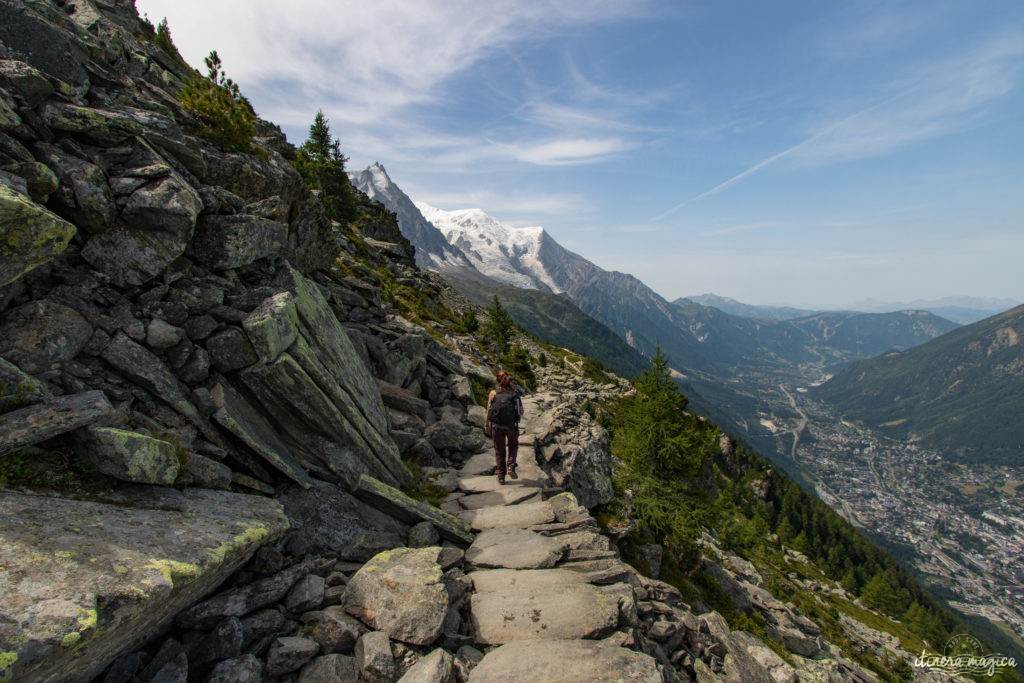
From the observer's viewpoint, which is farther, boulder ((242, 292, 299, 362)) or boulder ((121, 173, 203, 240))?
boulder ((242, 292, 299, 362))

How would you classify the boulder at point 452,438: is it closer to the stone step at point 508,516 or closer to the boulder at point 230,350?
the stone step at point 508,516

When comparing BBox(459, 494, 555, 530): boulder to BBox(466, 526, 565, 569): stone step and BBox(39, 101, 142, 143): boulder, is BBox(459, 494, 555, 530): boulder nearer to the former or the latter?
BBox(466, 526, 565, 569): stone step

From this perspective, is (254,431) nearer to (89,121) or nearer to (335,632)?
(335,632)

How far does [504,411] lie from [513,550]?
5.06 metres

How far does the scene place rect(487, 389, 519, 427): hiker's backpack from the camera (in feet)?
50.8

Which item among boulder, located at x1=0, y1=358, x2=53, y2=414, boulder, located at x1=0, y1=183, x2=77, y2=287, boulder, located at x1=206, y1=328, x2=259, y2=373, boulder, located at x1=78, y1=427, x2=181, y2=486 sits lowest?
boulder, located at x1=78, y1=427, x2=181, y2=486

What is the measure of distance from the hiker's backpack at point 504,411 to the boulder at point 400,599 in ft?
21.4

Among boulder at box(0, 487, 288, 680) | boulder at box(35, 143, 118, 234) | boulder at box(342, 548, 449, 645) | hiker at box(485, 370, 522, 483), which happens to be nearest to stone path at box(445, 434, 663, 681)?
boulder at box(342, 548, 449, 645)

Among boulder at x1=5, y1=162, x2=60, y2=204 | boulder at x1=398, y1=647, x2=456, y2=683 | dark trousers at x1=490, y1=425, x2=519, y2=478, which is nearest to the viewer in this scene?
boulder at x1=398, y1=647, x2=456, y2=683

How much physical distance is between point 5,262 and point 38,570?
5.95 m

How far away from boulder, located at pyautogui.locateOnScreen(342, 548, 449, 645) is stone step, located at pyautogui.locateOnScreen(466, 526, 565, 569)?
7.51ft

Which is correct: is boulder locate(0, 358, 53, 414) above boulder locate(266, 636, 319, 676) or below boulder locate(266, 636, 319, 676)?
above

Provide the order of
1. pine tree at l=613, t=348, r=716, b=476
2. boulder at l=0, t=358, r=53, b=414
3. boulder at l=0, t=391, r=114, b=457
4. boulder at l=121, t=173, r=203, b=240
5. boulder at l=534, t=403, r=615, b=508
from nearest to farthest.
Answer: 1. boulder at l=0, t=391, r=114, b=457
2. boulder at l=0, t=358, r=53, b=414
3. boulder at l=121, t=173, r=203, b=240
4. boulder at l=534, t=403, r=615, b=508
5. pine tree at l=613, t=348, r=716, b=476

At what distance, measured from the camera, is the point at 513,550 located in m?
11.7
